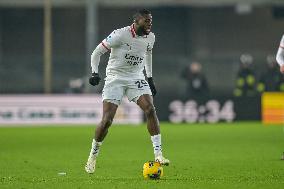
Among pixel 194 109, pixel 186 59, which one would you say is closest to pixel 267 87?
pixel 194 109

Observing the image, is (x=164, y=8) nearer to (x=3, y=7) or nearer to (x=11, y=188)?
(x=3, y=7)

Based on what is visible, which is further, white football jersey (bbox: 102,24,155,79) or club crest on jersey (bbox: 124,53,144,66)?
club crest on jersey (bbox: 124,53,144,66)

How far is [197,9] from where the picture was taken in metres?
40.3

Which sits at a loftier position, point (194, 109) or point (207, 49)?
point (207, 49)

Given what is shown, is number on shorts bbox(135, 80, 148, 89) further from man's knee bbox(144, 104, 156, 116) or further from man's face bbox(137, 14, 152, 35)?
man's face bbox(137, 14, 152, 35)

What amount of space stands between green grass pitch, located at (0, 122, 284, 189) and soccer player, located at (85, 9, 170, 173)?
70cm

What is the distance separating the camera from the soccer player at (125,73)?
41.8 ft

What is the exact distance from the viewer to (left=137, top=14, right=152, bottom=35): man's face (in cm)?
1266

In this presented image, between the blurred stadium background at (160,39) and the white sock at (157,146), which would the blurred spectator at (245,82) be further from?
the white sock at (157,146)

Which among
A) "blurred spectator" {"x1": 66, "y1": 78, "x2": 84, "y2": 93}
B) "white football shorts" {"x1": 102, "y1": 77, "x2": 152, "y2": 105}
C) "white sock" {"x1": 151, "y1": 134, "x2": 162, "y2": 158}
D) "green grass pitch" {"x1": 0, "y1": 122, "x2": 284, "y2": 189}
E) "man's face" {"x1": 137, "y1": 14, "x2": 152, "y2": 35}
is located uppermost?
"man's face" {"x1": 137, "y1": 14, "x2": 152, "y2": 35}

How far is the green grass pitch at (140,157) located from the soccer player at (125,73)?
0.70 m

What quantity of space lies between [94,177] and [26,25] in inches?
1101

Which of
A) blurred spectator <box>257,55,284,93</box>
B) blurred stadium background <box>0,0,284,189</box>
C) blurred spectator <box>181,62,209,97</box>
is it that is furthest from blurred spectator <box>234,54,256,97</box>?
blurred spectator <box>181,62,209,97</box>

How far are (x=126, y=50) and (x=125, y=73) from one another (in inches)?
13.7
